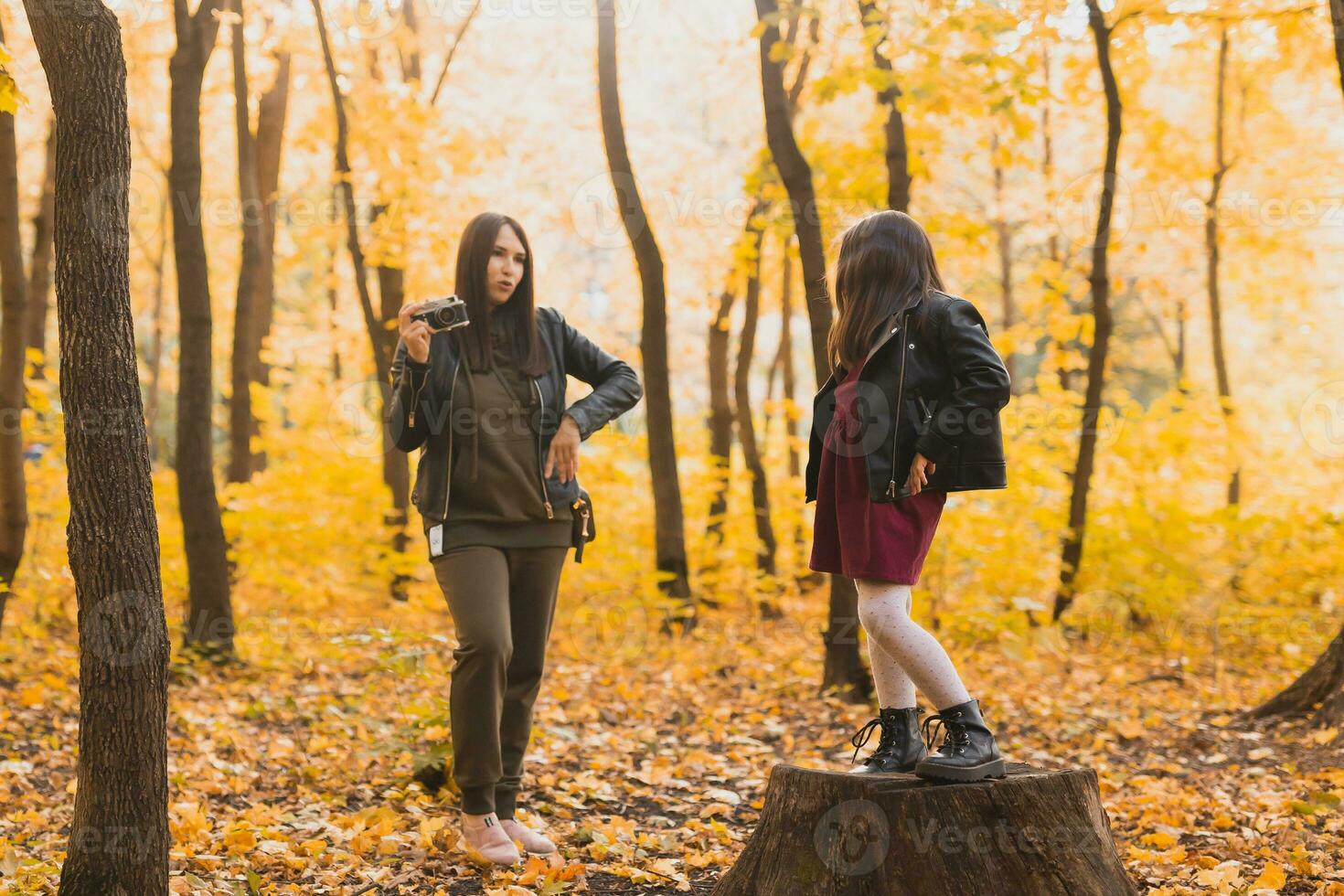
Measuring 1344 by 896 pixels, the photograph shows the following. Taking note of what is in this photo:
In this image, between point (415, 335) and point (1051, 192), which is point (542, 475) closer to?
point (415, 335)

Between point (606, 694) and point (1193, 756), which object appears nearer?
point (1193, 756)

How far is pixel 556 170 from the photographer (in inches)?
620

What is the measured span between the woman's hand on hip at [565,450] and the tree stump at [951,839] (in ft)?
5.00

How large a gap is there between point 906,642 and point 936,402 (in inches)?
27.6

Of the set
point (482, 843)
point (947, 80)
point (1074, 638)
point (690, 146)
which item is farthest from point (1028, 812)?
point (690, 146)

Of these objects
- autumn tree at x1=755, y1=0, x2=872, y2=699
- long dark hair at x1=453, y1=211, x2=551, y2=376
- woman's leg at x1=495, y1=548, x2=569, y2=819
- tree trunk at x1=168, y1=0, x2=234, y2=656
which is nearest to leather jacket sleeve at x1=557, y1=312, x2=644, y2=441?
long dark hair at x1=453, y1=211, x2=551, y2=376

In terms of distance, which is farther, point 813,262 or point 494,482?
point 813,262

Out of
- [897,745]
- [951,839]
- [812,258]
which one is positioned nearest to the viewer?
[951,839]

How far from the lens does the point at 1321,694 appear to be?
608cm

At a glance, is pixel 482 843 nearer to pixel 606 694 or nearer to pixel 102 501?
pixel 102 501

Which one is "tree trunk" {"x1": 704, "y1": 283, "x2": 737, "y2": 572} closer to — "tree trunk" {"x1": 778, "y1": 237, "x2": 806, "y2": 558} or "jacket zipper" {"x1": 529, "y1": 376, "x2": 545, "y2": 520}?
"tree trunk" {"x1": 778, "y1": 237, "x2": 806, "y2": 558}

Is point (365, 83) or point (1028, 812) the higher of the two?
point (365, 83)

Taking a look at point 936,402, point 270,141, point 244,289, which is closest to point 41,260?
point 244,289

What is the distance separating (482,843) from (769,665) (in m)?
4.93
